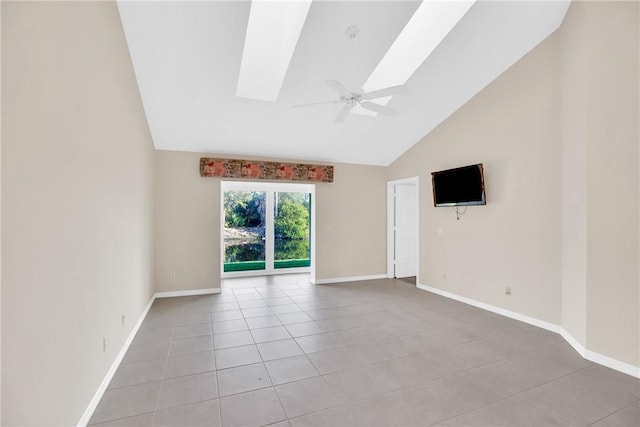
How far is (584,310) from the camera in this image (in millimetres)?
2912

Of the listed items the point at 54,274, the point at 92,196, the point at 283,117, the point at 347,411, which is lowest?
the point at 347,411

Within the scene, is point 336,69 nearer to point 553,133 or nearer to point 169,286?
point 553,133

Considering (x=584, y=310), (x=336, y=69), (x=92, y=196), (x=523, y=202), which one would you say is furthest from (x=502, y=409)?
(x=336, y=69)

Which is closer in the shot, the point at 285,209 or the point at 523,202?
the point at 523,202

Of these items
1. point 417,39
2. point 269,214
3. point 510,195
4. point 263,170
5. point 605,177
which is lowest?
point 269,214

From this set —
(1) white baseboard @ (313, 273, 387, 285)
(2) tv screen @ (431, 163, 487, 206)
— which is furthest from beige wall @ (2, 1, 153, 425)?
(2) tv screen @ (431, 163, 487, 206)

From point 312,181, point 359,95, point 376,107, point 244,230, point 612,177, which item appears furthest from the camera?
point 244,230

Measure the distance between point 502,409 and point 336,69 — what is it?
3676mm

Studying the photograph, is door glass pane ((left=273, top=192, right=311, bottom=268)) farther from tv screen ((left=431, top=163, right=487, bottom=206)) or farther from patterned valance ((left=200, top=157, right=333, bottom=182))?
tv screen ((left=431, top=163, right=487, bottom=206))

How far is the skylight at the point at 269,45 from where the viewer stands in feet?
9.82

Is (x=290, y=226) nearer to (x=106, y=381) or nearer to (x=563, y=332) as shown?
(x=106, y=381)

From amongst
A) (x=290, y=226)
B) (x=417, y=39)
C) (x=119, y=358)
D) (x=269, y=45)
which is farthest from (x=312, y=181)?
(x=119, y=358)

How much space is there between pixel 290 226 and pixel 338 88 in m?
4.70

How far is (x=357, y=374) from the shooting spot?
2594 millimetres
